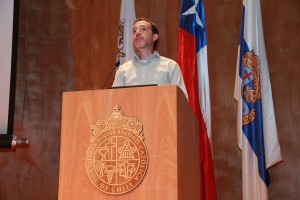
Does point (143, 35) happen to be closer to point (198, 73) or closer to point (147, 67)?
point (147, 67)

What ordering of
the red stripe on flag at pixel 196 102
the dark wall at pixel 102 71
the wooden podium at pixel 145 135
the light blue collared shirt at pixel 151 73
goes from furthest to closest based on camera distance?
the dark wall at pixel 102 71 < the red stripe on flag at pixel 196 102 < the light blue collared shirt at pixel 151 73 < the wooden podium at pixel 145 135

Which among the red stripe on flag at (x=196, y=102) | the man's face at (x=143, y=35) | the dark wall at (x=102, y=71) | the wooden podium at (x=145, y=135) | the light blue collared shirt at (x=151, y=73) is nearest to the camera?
the wooden podium at (x=145, y=135)

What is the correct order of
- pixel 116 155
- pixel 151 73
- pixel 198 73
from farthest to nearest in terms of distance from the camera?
pixel 198 73
pixel 151 73
pixel 116 155

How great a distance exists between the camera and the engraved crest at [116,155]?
201 centimetres

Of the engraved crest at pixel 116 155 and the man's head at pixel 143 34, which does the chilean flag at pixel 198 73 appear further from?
the engraved crest at pixel 116 155

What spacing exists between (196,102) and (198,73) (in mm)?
327

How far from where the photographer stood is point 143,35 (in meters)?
3.14

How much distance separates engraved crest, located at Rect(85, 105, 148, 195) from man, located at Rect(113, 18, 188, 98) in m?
0.94

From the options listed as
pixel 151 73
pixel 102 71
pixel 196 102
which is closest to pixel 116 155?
pixel 151 73

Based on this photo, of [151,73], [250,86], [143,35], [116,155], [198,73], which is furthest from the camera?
[198,73]

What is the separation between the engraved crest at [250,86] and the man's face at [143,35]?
1181mm

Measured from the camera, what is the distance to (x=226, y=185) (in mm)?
4352

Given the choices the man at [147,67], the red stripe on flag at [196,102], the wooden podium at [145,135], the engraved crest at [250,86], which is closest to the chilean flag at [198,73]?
the red stripe on flag at [196,102]

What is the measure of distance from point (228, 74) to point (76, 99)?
2670mm
